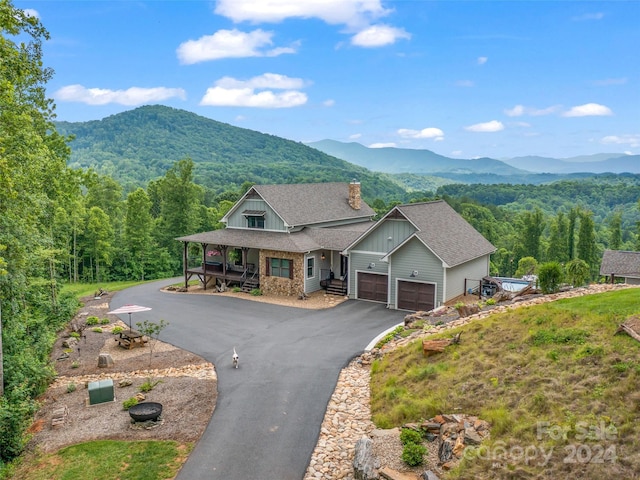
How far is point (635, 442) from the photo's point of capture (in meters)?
8.05

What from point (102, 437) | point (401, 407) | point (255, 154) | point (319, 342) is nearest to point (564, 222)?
point (319, 342)

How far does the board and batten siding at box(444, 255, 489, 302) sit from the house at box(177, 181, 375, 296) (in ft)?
20.5

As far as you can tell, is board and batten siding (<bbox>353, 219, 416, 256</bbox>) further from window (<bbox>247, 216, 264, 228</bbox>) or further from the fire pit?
the fire pit

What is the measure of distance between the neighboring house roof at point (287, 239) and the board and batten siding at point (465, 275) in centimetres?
676

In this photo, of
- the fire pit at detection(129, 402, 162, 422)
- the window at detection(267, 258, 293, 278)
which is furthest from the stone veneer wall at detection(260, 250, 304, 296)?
the fire pit at detection(129, 402, 162, 422)

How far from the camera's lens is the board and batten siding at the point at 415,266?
24.1 m

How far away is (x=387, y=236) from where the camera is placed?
26125 millimetres

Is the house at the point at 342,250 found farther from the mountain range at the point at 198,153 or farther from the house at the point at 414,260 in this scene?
the mountain range at the point at 198,153

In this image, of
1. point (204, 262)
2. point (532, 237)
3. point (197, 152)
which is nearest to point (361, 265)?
point (204, 262)

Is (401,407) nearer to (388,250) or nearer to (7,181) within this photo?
(7,181)

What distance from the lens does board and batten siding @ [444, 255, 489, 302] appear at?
24.5 m

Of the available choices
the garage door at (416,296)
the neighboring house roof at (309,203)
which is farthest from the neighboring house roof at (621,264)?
the neighboring house roof at (309,203)

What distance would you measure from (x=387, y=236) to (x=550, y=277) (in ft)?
27.9

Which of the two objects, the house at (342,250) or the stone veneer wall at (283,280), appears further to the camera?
the stone veneer wall at (283,280)
